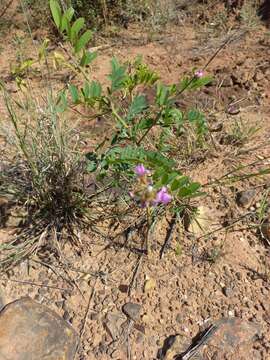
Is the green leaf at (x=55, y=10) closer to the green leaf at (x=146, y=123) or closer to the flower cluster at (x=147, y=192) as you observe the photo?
the green leaf at (x=146, y=123)

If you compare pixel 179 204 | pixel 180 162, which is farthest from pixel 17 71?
pixel 179 204

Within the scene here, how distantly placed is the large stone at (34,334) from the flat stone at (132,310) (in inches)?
7.5

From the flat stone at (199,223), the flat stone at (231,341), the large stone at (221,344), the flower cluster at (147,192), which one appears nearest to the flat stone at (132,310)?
the large stone at (221,344)

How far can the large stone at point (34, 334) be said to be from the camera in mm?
1356

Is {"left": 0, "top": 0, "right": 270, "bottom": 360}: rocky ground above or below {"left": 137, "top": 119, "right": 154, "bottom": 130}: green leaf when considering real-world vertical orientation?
below

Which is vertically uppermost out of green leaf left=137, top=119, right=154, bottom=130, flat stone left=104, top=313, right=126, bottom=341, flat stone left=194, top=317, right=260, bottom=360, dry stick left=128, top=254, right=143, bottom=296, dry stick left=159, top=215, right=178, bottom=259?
green leaf left=137, top=119, right=154, bottom=130

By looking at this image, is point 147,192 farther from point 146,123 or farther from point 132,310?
point 132,310

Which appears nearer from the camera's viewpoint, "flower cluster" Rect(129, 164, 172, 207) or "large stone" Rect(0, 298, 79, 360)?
"flower cluster" Rect(129, 164, 172, 207)

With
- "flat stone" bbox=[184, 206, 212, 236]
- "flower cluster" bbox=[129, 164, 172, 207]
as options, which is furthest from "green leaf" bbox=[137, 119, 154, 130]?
"flat stone" bbox=[184, 206, 212, 236]

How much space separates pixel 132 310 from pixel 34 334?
0.34 meters

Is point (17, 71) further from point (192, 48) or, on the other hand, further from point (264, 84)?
point (264, 84)

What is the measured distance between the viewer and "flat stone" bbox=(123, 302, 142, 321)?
149 centimetres

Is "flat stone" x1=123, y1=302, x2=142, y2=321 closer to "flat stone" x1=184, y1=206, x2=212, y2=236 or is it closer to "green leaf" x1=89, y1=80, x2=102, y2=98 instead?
"flat stone" x1=184, y1=206, x2=212, y2=236

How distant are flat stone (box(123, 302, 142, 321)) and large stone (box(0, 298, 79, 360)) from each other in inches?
7.5
